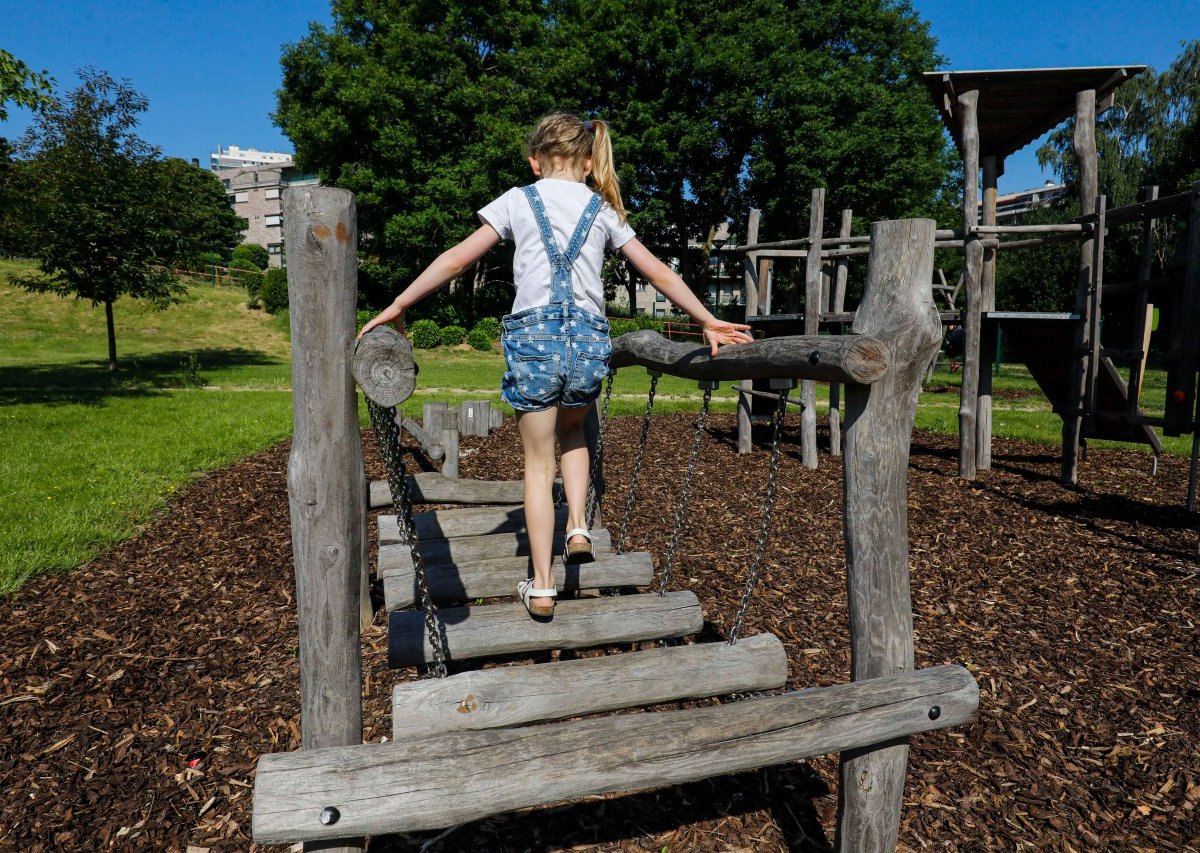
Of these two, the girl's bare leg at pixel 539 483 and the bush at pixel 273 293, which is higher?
the bush at pixel 273 293

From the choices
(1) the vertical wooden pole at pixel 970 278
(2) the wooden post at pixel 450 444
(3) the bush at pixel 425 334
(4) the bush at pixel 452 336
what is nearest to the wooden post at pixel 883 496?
(2) the wooden post at pixel 450 444

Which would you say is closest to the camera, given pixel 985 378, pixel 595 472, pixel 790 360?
pixel 790 360

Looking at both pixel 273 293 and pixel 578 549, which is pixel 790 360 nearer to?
pixel 578 549

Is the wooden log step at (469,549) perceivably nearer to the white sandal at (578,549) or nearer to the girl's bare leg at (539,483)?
the white sandal at (578,549)

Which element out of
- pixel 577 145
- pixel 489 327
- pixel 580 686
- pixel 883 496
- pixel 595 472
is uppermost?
pixel 577 145

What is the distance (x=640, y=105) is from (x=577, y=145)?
28.0 m

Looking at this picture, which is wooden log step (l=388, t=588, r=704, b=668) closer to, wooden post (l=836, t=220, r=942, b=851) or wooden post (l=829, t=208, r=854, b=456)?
wooden post (l=836, t=220, r=942, b=851)

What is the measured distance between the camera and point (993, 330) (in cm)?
851

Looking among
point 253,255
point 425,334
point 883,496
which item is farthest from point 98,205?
point 253,255

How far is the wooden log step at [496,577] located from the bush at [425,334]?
25.0 m

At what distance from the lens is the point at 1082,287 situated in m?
7.80

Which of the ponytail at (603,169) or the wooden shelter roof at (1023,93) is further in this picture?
the wooden shelter roof at (1023,93)

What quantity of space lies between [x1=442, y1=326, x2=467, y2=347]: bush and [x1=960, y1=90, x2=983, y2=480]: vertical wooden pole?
891 inches

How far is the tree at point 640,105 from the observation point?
2784 centimetres
